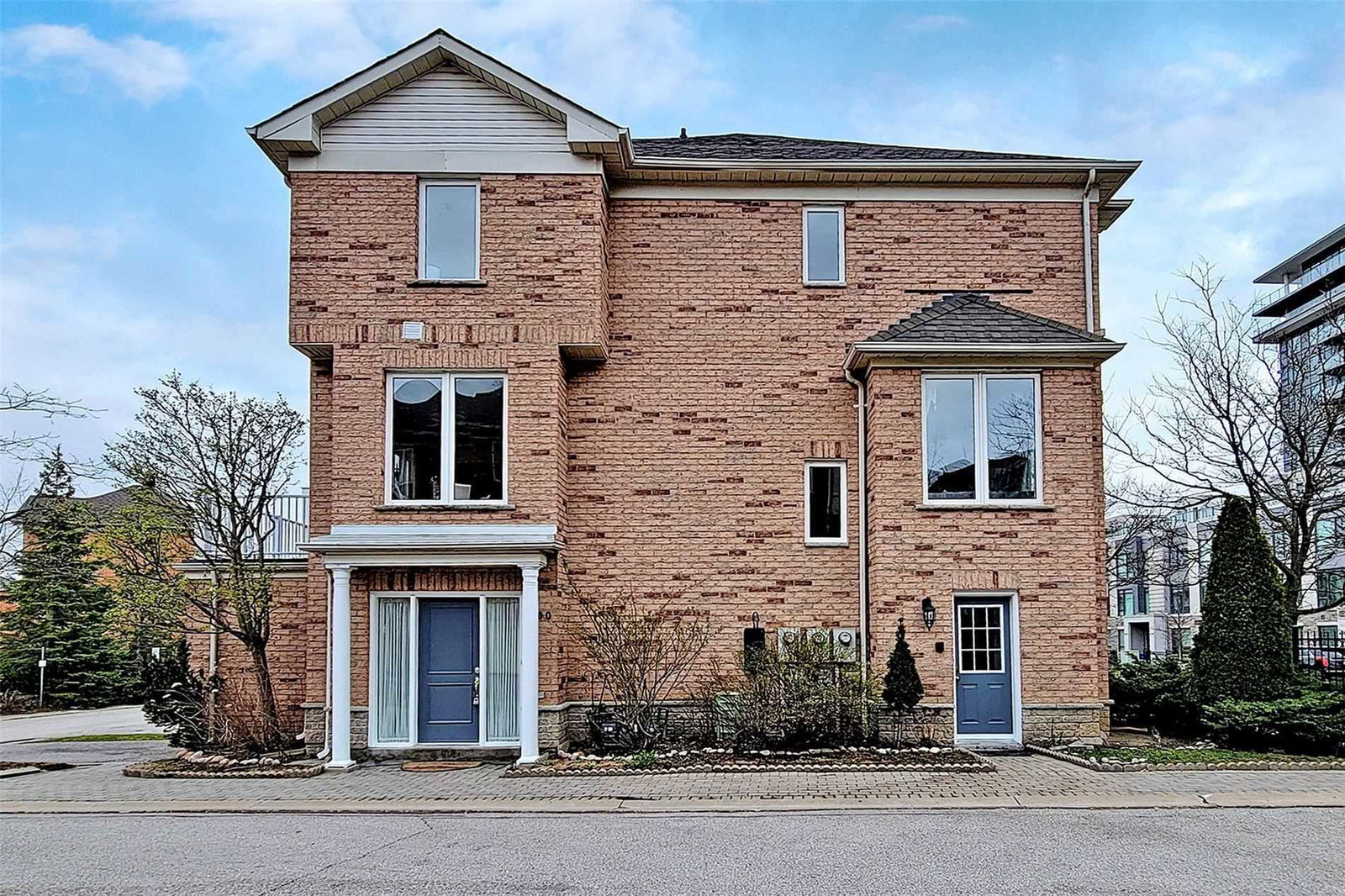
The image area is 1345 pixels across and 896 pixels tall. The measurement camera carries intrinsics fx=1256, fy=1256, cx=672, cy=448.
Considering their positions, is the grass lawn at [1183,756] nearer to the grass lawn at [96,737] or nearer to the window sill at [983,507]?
the window sill at [983,507]

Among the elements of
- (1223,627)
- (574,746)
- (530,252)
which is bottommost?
(574,746)

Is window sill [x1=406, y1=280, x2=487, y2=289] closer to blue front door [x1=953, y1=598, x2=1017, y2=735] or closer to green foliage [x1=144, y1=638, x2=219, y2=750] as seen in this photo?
green foliage [x1=144, y1=638, x2=219, y2=750]

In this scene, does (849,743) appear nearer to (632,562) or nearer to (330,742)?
(632,562)

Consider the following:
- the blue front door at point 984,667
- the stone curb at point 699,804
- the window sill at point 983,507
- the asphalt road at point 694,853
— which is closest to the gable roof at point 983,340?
the window sill at point 983,507

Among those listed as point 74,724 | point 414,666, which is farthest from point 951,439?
point 74,724

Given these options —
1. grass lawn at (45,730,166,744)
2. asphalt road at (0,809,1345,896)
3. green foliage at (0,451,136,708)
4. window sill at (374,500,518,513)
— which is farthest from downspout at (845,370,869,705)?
green foliage at (0,451,136,708)

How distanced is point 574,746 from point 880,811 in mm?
6170

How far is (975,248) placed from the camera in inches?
745

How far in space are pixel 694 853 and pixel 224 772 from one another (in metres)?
8.22

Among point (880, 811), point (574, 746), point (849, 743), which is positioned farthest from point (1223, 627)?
point (574, 746)

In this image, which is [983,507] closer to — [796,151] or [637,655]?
[637,655]

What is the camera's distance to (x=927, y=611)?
17.0m

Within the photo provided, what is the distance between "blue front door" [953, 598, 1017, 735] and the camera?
A: 56.7 feet

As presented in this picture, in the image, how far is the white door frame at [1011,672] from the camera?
17.1 m
